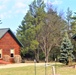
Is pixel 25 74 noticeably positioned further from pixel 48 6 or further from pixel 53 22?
pixel 48 6

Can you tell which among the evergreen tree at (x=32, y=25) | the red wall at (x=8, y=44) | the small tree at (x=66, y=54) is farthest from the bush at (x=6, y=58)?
the small tree at (x=66, y=54)

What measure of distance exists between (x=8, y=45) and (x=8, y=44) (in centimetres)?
19

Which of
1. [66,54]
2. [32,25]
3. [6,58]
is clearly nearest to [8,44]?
[6,58]

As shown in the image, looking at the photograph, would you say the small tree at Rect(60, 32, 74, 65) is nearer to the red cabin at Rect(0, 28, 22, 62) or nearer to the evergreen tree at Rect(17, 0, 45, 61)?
the red cabin at Rect(0, 28, 22, 62)

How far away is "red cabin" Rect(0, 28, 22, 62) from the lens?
49.4 metres

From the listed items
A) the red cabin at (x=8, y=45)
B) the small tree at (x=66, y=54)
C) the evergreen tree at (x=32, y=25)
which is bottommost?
the small tree at (x=66, y=54)

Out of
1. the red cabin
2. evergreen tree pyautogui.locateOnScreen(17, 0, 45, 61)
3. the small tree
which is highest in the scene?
evergreen tree pyautogui.locateOnScreen(17, 0, 45, 61)

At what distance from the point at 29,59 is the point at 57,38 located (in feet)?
29.0

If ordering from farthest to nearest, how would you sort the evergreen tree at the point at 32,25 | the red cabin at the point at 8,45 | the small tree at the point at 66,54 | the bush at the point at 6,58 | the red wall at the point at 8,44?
the evergreen tree at the point at 32,25 < the red wall at the point at 8,44 < the red cabin at the point at 8,45 < the bush at the point at 6,58 < the small tree at the point at 66,54

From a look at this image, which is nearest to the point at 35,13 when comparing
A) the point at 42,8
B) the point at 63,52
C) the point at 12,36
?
the point at 42,8

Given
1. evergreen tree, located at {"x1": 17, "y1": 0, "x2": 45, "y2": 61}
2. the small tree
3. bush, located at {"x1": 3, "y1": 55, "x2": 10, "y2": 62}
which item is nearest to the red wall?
bush, located at {"x1": 3, "y1": 55, "x2": 10, "y2": 62}

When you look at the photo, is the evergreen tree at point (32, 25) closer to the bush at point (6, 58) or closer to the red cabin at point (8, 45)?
the red cabin at point (8, 45)

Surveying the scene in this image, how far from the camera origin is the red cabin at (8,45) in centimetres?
4938

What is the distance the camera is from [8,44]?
5072 cm
